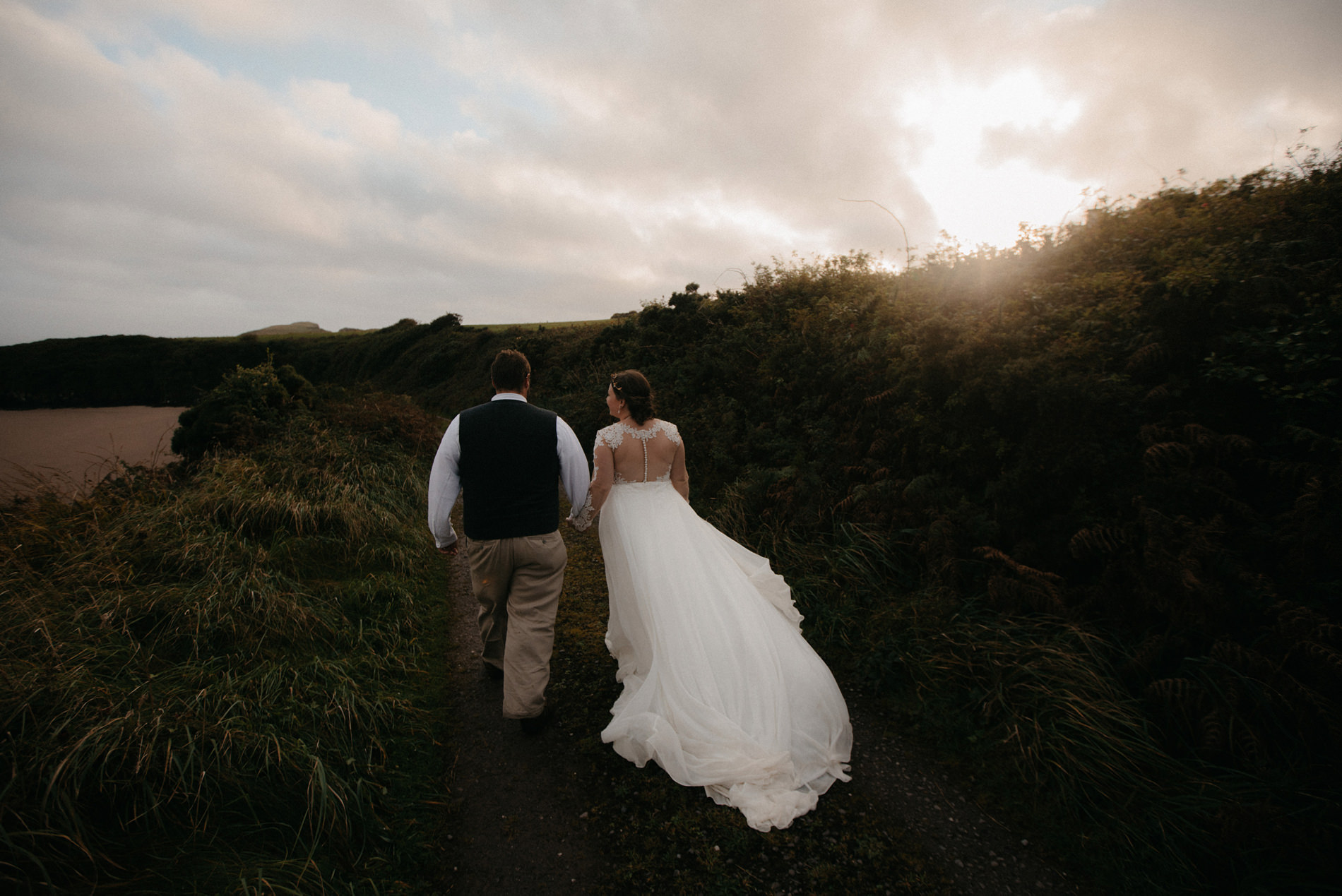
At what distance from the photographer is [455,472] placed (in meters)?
3.51

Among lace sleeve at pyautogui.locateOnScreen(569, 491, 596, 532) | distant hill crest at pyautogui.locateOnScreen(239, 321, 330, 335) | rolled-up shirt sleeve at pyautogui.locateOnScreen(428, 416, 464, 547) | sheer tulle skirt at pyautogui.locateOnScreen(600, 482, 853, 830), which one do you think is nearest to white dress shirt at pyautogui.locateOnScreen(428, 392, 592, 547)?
rolled-up shirt sleeve at pyautogui.locateOnScreen(428, 416, 464, 547)

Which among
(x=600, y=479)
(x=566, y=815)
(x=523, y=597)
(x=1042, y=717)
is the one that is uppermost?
(x=600, y=479)

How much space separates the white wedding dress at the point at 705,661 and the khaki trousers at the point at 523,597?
572 millimetres

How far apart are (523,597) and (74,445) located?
1023 cm

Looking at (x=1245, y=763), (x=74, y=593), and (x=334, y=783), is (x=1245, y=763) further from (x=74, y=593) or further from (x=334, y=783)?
(x=74, y=593)

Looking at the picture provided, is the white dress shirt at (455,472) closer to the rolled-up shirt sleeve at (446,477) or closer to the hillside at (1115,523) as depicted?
the rolled-up shirt sleeve at (446,477)

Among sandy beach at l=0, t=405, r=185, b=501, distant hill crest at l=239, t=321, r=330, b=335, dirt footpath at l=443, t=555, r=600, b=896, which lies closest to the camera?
dirt footpath at l=443, t=555, r=600, b=896

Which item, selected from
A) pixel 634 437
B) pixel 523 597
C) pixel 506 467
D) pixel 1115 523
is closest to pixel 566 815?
pixel 523 597

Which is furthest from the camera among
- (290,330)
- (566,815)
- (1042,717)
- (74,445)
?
(290,330)

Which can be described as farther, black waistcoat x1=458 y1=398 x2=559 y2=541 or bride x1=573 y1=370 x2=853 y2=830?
black waistcoat x1=458 y1=398 x2=559 y2=541

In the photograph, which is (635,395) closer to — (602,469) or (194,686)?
(602,469)

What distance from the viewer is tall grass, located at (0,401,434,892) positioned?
234cm

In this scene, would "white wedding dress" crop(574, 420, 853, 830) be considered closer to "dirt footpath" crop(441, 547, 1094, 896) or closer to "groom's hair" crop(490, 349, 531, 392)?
"dirt footpath" crop(441, 547, 1094, 896)

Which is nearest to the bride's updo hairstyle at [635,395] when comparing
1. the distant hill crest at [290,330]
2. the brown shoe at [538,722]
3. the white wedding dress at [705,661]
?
the white wedding dress at [705,661]
